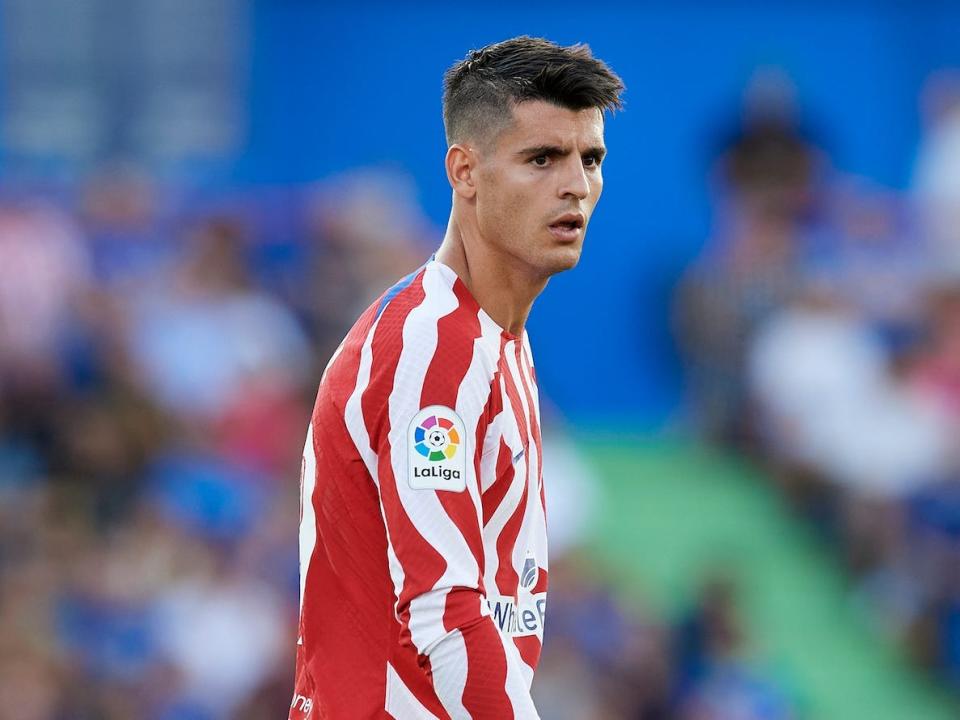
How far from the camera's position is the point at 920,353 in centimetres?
1118

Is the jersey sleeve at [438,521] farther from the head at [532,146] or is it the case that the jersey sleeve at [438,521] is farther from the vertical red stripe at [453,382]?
the head at [532,146]

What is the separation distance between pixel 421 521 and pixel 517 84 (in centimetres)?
92

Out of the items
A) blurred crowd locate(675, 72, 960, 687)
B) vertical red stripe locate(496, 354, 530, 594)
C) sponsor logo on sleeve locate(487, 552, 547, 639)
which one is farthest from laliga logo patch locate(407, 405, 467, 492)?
blurred crowd locate(675, 72, 960, 687)

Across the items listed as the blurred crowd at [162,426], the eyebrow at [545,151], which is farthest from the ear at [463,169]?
the blurred crowd at [162,426]

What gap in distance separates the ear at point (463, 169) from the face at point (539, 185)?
0.02m

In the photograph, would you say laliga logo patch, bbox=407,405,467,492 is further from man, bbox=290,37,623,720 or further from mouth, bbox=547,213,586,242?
mouth, bbox=547,213,586,242

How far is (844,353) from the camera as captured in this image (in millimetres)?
11289

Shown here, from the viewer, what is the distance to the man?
3.35 meters

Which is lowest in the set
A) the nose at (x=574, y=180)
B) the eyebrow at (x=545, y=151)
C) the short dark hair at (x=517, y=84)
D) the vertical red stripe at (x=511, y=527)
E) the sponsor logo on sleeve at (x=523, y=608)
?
the sponsor logo on sleeve at (x=523, y=608)

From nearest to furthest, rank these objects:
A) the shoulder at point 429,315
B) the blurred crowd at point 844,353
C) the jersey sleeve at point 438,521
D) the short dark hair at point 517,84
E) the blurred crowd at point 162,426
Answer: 1. the jersey sleeve at point 438,521
2. the shoulder at point 429,315
3. the short dark hair at point 517,84
4. the blurred crowd at point 162,426
5. the blurred crowd at point 844,353

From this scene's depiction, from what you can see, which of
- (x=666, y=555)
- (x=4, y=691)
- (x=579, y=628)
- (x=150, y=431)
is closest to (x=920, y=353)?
(x=666, y=555)

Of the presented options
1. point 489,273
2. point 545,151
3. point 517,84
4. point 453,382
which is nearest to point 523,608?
point 453,382

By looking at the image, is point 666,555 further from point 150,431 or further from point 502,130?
point 502,130

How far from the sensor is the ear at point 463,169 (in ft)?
12.0
